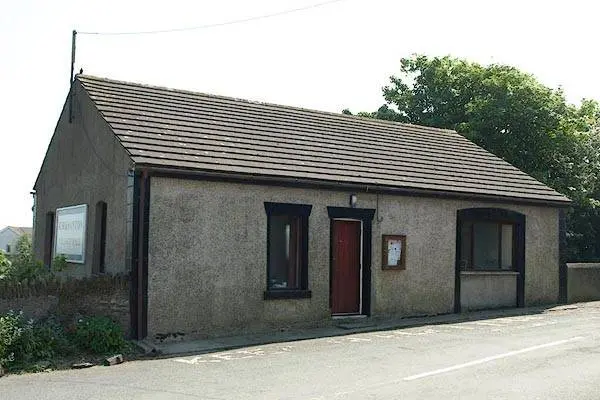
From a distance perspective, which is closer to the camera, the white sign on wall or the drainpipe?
the drainpipe

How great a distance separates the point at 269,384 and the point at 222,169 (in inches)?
230

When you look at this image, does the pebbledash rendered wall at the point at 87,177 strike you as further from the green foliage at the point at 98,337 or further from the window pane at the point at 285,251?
the window pane at the point at 285,251

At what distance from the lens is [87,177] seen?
54.2 feet

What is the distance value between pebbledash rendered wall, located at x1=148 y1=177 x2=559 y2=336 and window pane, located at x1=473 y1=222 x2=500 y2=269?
199cm

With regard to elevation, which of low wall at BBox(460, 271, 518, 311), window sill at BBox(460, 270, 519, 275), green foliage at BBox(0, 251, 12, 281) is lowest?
low wall at BBox(460, 271, 518, 311)

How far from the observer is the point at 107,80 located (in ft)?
57.7

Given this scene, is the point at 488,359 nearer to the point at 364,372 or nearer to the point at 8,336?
the point at 364,372

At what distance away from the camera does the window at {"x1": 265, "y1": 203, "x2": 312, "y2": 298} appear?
15.1m

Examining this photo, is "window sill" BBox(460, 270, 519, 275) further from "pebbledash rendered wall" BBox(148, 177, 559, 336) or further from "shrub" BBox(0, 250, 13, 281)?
"shrub" BBox(0, 250, 13, 281)

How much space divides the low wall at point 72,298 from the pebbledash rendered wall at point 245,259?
542mm

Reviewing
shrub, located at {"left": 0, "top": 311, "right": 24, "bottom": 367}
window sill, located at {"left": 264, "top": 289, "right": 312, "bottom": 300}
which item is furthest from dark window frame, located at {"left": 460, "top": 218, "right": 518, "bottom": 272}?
shrub, located at {"left": 0, "top": 311, "right": 24, "bottom": 367}

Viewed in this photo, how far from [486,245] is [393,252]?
4.19 metres

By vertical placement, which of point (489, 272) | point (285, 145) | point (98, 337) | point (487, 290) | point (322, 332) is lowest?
point (322, 332)

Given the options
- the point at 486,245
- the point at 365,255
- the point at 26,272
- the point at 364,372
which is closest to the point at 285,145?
the point at 365,255
